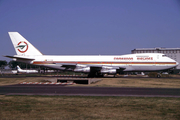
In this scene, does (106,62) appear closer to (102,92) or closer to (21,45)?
(21,45)

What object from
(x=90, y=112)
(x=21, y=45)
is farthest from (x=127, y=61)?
(x=90, y=112)

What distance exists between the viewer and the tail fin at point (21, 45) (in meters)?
39.8

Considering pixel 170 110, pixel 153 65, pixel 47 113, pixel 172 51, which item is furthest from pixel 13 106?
pixel 172 51

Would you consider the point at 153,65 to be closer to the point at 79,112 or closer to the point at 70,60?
the point at 70,60

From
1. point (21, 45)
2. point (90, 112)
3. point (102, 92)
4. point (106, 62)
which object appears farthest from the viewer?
point (21, 45)

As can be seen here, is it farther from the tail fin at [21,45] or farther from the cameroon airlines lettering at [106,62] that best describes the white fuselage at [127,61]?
the tail fin at [21,45]

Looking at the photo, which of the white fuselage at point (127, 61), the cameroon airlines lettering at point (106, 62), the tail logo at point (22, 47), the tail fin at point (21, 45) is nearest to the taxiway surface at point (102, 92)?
the cameroon airlines lettering at point (106, 62)

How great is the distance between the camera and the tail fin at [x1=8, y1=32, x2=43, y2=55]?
3975cm

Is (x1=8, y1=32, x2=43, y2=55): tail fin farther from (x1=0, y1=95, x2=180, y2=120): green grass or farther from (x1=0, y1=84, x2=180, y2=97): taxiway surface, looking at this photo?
(x1=0, y1=95, x2=180, y2=120): green grass

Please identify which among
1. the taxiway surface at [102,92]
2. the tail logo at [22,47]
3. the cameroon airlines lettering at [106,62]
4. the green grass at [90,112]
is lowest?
the green grass at [90,112]

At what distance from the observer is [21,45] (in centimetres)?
3988

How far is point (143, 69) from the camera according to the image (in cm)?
3644

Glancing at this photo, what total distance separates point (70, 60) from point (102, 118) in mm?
30556

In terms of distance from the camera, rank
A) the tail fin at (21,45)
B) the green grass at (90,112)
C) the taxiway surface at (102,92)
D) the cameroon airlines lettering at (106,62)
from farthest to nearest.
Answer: the tail fin at (21,45) → the cameroon airlines lettering at (106,62) → the taxiway surface at (102,92) → the green grass at (90,112)
